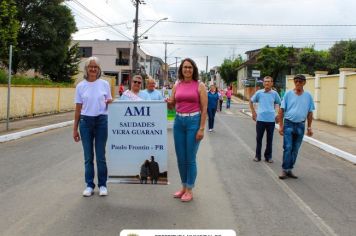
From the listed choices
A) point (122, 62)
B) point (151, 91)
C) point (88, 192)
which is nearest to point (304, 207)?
point (88, 192)

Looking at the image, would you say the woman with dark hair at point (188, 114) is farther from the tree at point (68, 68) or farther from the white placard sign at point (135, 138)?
the tree at point (68, 68)

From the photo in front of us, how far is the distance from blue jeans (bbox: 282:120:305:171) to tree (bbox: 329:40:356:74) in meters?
41.6

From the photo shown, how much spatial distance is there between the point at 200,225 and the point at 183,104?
1.65 metres

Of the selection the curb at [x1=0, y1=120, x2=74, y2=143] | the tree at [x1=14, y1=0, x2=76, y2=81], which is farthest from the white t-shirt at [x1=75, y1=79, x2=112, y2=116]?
the tree at [x1=14, y1=0, x2=76, y2=81]

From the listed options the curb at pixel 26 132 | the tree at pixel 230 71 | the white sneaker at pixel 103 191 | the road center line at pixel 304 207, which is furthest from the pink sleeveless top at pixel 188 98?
the tree at pixel 230 71

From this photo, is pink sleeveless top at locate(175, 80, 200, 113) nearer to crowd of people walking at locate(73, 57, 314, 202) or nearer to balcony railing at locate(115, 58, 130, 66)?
crowd of people walking at locate(73, 57, 314, 202)

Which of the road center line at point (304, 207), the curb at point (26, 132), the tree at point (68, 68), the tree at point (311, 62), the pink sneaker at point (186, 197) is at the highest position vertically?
the tree at point (311, 62)

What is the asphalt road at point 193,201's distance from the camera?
18.2ft

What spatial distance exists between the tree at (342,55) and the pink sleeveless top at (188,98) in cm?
4437

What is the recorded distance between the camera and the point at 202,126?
21.1 feet

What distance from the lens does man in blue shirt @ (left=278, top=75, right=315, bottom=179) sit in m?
8.65

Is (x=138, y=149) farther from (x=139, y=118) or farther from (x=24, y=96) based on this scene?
(x=24, y=96)

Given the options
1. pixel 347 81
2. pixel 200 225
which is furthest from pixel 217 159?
pixel 347 81

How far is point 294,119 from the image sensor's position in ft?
28.3
